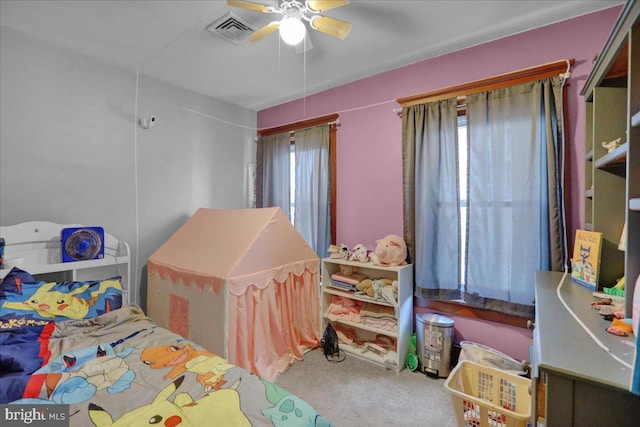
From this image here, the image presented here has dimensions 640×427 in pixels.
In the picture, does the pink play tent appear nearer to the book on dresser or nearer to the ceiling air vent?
the ceiling air vent

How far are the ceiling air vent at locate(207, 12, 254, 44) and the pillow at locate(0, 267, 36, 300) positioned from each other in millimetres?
2192

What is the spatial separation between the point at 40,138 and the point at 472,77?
3561 millimetres

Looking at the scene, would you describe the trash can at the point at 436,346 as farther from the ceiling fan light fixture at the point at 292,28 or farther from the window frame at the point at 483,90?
the ceiling fan light fixture at the point at 292,28

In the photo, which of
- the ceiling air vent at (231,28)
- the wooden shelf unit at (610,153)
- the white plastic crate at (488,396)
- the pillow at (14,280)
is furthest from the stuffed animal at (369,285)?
the pillow at (14,280)

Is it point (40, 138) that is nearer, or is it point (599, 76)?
point (599, 76)

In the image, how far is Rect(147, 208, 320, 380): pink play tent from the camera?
214 cm

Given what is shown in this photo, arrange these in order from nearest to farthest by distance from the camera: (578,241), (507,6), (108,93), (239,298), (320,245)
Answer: (578,241) < (507,6) < (239,298) < (108,93) < (320,245)

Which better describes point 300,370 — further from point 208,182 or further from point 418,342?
point 208,182

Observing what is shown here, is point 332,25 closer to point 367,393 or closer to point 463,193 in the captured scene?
point 463,193

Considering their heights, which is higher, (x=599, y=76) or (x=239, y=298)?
(x=599, y=76)

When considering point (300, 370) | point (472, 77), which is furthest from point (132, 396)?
point (472, 77)

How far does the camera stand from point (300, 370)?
2410mm

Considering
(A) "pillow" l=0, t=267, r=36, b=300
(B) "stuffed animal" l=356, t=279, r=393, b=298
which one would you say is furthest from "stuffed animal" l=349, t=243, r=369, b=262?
(A) "pillow" l=0, t=267, r=36, b=300

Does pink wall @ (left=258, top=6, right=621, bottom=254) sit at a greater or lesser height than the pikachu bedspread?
greater
